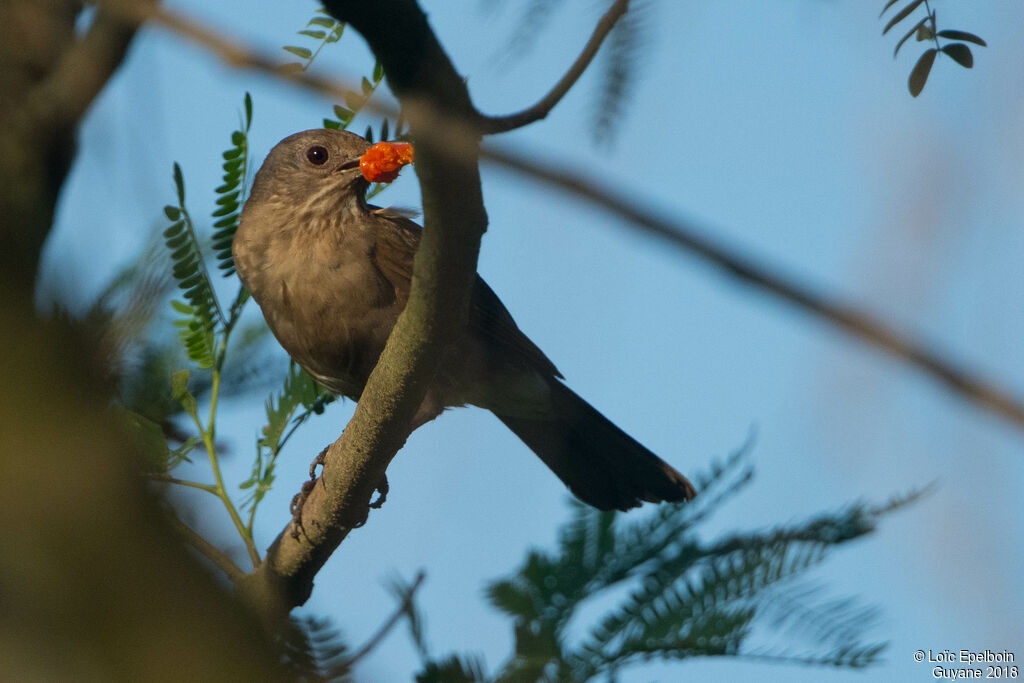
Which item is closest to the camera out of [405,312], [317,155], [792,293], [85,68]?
[792,293]

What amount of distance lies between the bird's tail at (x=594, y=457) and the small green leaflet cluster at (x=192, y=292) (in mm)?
1886

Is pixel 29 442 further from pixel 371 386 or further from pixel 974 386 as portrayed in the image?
pixel 371 386

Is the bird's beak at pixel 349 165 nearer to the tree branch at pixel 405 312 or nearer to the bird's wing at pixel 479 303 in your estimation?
the bird's wing at pixel 479 303

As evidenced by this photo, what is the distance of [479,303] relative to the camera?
537cm

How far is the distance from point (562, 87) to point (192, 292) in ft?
8.37

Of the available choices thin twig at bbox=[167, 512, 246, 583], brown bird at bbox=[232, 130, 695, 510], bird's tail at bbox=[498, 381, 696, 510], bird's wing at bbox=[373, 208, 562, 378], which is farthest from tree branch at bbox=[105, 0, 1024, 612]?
bird's tail at bbox=[498, 381, 696, 510]

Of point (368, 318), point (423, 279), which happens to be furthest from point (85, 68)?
point (423, 279)

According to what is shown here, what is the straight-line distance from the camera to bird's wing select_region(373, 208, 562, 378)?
5.21m

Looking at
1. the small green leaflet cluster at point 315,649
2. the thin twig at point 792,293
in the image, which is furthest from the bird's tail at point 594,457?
the thin twig at point 792,293

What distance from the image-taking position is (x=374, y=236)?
209 inches

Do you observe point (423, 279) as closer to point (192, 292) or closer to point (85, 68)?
point (192, 292)

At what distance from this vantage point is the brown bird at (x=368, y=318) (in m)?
5.07

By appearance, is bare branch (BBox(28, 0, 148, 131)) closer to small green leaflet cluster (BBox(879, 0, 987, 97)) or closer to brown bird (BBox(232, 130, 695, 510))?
brown bird (BBox(232, 130, 695, 510))

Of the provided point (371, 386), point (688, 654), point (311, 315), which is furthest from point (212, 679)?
point (311, 315)
